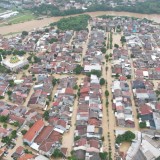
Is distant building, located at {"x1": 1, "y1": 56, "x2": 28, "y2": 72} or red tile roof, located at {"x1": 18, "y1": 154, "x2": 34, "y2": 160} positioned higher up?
red tile roof, located at {"x1": 18, "y1": 154, "x2": 34, "y2": 160}

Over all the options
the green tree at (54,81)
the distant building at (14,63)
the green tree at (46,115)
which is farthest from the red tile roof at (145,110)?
the distant building at (14,63)

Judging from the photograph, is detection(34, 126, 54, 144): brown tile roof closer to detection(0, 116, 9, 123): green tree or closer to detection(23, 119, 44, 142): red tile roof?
detection(23, 119, 44, 142): red tile roof

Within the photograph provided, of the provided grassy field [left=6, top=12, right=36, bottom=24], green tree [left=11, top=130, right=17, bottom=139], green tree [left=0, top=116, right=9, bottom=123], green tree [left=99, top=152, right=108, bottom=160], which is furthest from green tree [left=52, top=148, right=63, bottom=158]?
grassy field [left=6, top=12, right=36, bottom=24]

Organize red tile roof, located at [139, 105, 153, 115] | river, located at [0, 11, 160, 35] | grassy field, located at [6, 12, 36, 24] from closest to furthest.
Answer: red tile roof, located at [139, 105, 153, 115] → river, located at [0, 11, 160, 35] → grassy field, located at [6, 12, 36, 24]

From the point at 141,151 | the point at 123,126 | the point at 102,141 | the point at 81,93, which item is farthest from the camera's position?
the point at 81,93

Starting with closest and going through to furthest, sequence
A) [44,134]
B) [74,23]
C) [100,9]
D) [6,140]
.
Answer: [6,140]
[44,134]
[74,23]
[100,9]

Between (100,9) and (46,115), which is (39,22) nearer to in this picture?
(100,9)

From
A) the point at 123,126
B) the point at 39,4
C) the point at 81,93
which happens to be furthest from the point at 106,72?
the point at 39,4

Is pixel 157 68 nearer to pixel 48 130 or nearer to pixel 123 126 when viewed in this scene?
pixel 123 126

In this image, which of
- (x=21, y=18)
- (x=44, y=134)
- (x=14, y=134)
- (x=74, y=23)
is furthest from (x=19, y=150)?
(x=21, y=18)
